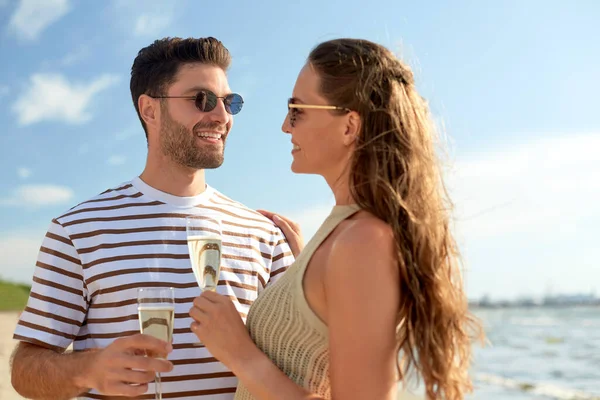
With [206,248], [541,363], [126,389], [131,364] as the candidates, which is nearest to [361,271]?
[206,248]

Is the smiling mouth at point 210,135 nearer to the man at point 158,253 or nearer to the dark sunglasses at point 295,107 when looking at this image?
the man at point 158,253

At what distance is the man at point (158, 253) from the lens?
154 inches

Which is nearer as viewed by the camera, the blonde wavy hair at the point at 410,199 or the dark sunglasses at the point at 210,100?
the blonde wavy hair at the point at 410,199

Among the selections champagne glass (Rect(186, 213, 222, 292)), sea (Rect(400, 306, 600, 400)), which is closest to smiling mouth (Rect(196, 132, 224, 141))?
champagne glass (Rect(186, 213, 222, 292))

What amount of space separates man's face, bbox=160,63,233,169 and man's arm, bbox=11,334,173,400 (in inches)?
52.6

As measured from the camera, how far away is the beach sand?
1290 cm

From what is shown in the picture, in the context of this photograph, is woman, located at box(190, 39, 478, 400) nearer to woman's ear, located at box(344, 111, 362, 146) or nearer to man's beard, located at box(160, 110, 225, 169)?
woman's ear, located at box(344, 111, 362, 146)

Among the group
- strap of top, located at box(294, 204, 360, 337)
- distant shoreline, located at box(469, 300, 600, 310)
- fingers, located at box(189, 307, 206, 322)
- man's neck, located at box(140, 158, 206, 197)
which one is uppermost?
man's neck, located at box(140, 158, 206, 197)

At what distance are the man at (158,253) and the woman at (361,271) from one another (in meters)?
0.96

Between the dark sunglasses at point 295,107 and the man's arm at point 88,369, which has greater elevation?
the dark sunglasses at point 295,107

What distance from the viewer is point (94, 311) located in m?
4.00

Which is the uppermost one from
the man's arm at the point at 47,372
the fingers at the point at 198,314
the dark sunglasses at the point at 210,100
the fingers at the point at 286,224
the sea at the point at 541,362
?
the dark sunglasses at the point at 210,100

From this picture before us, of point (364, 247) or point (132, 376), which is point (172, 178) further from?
point (364, 247)

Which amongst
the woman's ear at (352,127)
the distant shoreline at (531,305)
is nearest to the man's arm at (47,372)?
the woman's ear at (352,127)
